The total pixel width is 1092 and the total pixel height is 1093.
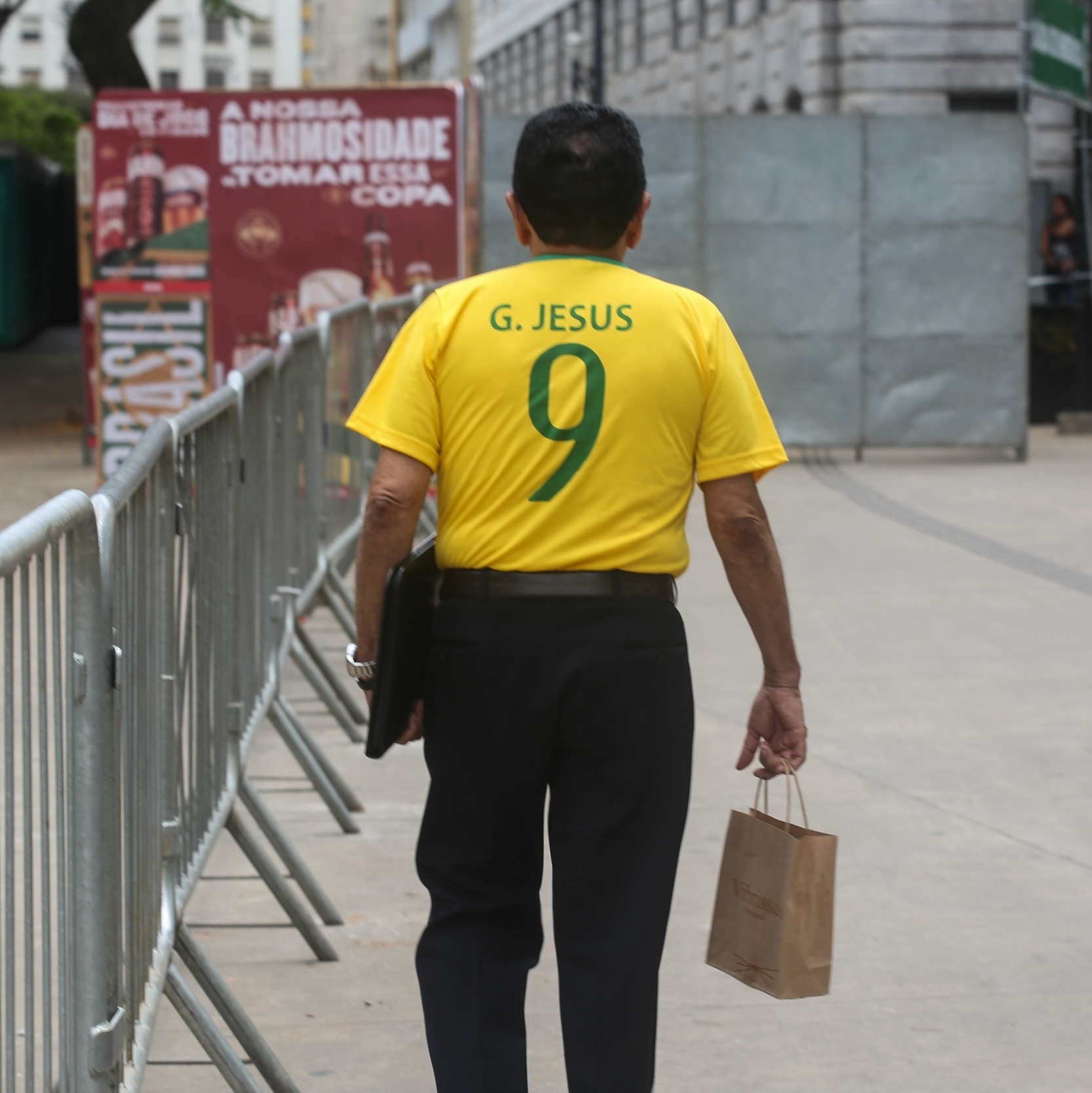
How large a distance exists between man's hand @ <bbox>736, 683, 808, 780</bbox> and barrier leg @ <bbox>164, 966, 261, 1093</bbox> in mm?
1031

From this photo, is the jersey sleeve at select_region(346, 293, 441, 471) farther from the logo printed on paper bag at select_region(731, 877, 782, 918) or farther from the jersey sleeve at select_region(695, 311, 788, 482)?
the logo printed on paper bag at select_region(731, 877, 782, 918)

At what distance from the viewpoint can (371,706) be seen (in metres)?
3.21

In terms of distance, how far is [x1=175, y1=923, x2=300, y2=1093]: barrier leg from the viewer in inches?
Result: 138

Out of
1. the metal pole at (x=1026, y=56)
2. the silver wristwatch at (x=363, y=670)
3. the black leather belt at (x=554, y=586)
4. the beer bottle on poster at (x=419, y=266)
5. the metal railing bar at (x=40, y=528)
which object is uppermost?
the metal pole at (x=1026, y=56)

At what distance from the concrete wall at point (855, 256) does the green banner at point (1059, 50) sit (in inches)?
91.7

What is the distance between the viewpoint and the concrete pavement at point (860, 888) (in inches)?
159

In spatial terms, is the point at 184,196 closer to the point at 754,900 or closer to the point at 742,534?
the point at 742,534

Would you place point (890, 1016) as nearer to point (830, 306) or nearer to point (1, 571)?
point (1, 571)

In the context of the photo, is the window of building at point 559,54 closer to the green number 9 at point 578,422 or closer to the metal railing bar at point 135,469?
the metal railing bar at point 135,469

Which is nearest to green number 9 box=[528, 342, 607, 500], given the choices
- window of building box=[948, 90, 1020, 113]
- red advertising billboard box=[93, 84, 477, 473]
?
red advertising billboard box=[93, 84, 477, 473]

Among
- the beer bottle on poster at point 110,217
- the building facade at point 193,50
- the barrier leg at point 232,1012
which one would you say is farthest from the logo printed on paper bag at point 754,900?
the building facade at point 193,50

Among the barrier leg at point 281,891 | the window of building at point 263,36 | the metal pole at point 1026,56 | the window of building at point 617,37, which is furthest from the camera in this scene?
the window of building at point 263,36

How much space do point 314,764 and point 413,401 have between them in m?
2.79

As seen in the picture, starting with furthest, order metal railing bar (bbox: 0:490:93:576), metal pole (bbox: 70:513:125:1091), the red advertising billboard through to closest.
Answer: the red advertising billboard
metal pole (bbox: 70:513:125:1091)
metal railing bar (bbox: 0:490:93:576)
